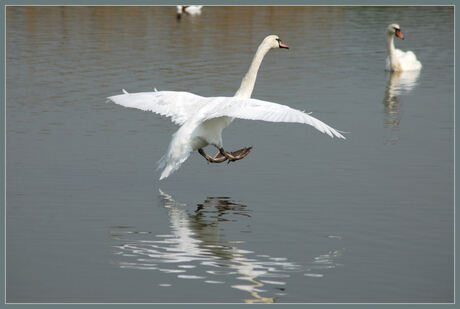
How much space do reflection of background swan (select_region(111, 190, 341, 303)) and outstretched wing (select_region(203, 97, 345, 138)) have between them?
124 centimetres

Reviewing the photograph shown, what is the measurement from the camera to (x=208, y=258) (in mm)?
9352

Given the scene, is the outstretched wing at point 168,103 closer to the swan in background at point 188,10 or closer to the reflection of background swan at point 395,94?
the reflection of background swan at point 395,94

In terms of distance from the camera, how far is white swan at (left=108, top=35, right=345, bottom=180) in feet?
36.0

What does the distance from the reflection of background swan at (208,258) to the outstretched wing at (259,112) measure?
124 centimetres

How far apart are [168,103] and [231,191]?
5.01 ft

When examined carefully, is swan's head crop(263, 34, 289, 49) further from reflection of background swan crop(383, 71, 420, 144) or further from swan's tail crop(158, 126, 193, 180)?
reflection of background swan crop(383, 71, 420, 144)

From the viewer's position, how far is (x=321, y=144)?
48.9 feet

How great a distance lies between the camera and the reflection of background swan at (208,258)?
8672 millimetres

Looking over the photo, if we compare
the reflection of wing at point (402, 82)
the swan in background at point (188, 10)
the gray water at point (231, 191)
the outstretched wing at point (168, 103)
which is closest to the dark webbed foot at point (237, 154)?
the gray water at point (231, 191)

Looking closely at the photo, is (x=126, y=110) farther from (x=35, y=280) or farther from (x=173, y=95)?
(x=35, y=280)

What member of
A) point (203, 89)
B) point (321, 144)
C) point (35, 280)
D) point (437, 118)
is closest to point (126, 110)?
point (203, 89)

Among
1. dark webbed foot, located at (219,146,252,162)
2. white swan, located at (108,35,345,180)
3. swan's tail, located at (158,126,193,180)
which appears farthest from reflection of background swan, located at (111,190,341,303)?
dark webbed foot, located at (219,146,252,162)

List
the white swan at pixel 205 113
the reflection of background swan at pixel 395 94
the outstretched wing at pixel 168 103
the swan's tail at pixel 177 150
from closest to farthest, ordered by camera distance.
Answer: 1. the white swan at pixel 205 113
2. the swan's tail at pixel 177 150
3. the outstretched wing at pixel 168 103
4. the reflection of background swan at pixel 395 94

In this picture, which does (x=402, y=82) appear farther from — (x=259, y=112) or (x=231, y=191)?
(x=259, y=112)
